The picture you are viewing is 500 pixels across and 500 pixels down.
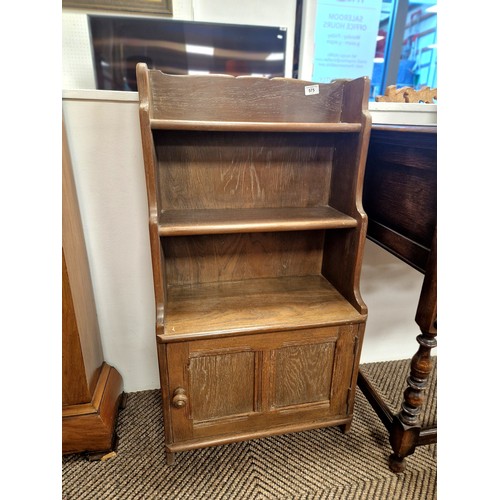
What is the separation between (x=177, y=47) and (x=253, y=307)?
179 cm

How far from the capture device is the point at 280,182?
132 centimetres

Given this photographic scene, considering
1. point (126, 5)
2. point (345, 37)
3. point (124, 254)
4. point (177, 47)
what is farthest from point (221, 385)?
point (345, 37)

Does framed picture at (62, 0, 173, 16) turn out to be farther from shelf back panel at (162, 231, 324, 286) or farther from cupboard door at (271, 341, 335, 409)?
cupboard door at (271, 341, 335, 409)

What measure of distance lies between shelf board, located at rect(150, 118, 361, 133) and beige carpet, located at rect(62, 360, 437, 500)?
3.97ft

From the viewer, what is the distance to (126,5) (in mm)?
2180

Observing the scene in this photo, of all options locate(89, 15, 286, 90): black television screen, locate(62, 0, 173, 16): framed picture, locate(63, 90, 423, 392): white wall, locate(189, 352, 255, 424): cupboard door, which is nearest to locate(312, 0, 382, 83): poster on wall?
locate(89, 15, 286, 90): black television screen

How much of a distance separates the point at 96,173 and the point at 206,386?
881 millimetres

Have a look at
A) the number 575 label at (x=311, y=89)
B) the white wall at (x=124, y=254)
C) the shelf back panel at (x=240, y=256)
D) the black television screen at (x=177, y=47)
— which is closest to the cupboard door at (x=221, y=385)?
the shelf back panel at (x=240, y=256)

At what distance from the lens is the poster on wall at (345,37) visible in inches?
111

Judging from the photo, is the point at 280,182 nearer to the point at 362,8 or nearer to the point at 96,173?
the point at 96,173
